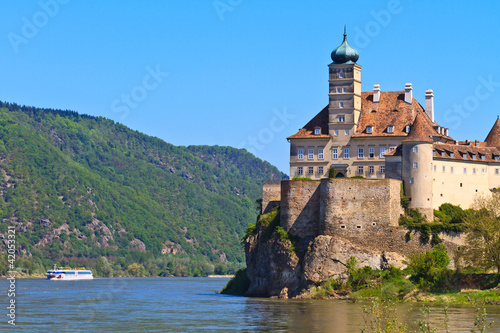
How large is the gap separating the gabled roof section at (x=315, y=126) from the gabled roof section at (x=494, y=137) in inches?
829

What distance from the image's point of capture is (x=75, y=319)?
75125 millimetres

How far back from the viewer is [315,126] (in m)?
108

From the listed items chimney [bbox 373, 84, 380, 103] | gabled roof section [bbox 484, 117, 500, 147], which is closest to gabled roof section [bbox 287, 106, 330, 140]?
chimney [bbox 373, 84, 380, 103]

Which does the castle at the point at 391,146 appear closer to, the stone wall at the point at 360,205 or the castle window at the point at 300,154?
the castle window at the point at 300,154

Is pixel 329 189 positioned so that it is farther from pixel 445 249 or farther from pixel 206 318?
pixel 206 318

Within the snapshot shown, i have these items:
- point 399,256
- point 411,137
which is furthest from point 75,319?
point 411,137

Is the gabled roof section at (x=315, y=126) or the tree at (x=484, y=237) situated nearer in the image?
the tree at (x=484, y=237)

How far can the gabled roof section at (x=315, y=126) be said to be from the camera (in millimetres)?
106256

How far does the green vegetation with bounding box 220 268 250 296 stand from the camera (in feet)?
362

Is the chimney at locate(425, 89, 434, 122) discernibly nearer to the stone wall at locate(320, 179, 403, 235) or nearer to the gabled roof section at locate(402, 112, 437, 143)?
the gabled roof section at locate(402, 112, 437, 143)

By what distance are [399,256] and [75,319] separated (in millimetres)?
36714

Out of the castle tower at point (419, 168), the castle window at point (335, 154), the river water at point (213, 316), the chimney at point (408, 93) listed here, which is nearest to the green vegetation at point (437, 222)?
the castle tower at point (419, 168)

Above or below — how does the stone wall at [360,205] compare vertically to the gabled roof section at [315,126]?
below

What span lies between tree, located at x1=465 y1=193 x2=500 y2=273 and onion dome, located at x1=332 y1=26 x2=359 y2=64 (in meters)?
25.3
